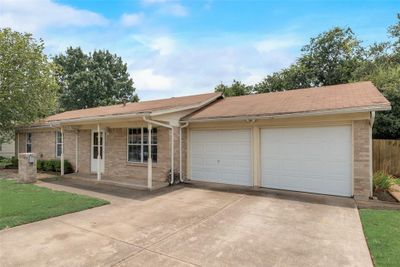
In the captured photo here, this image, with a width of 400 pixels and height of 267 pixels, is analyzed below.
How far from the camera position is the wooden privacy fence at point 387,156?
475 inches

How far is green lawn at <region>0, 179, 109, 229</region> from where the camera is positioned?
600cm

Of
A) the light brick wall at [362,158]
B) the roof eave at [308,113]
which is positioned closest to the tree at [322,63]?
the roof eave at [308,113]

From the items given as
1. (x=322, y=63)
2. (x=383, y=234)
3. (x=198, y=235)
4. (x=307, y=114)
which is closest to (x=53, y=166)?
(x=198, y=235)

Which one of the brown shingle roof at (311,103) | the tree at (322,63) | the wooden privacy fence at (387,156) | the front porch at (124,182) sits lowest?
the front porch at (124,182)

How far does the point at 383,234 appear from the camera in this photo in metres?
4.95

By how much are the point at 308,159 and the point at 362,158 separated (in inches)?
58.8

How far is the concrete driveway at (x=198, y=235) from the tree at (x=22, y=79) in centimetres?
1239

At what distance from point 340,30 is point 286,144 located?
74.0 feet

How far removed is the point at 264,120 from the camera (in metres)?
9.28

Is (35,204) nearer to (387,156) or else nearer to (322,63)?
(387,156)

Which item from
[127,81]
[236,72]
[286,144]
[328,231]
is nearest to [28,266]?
[328,231]

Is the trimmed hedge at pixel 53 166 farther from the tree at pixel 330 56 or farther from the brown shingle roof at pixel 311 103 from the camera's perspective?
the tree at pixel 330 56

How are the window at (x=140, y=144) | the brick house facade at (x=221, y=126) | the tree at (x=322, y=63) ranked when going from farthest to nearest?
the tree at (x=322, y=63), the window at (x=140, y=144), the brick house facade at (x=221, y=126)

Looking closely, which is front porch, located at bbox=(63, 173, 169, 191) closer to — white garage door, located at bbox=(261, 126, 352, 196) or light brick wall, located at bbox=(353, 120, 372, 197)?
white garage door, located at bbox=(261, 126, 352, 196)
